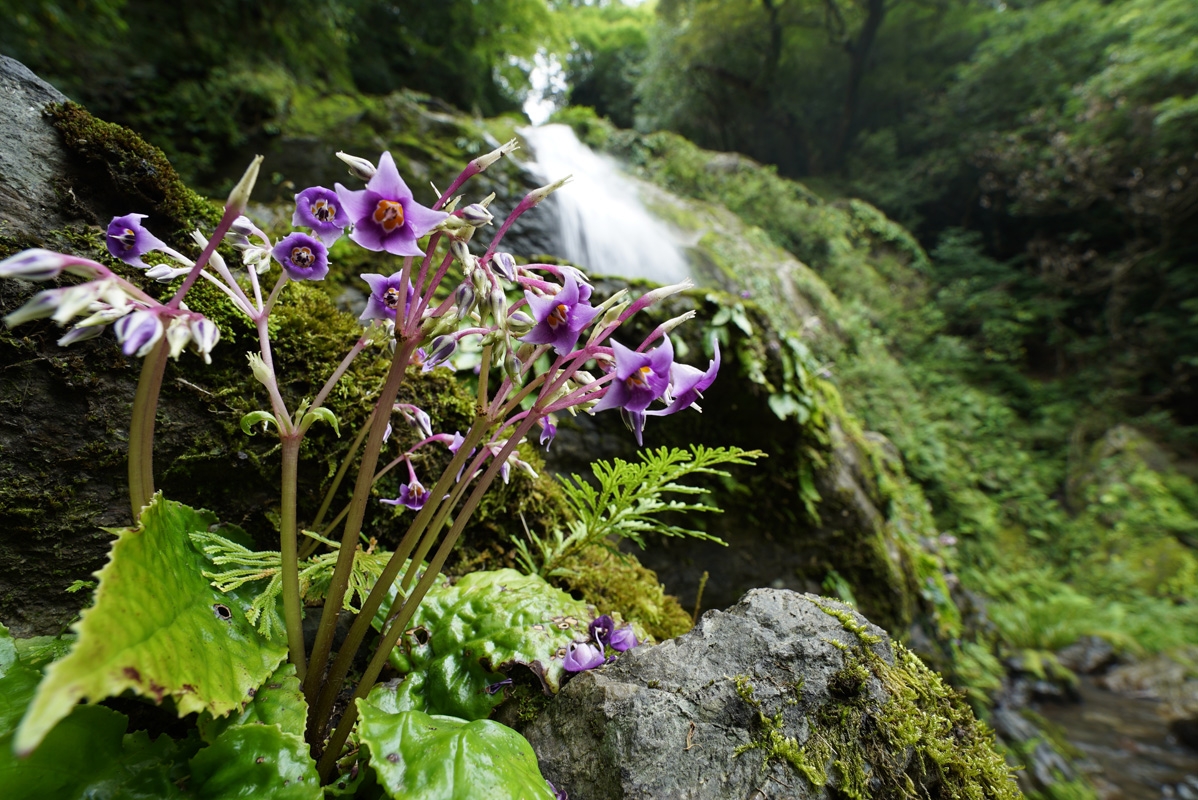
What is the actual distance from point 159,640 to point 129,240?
2.81 ft

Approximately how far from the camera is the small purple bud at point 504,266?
3.53ft

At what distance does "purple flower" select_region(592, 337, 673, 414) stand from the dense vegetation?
8509 mm

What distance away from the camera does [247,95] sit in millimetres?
8031

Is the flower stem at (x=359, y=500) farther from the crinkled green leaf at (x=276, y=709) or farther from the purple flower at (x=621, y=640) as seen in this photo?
the purple flower at (x=621, y=640)

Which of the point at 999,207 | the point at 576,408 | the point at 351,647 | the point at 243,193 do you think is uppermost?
the point at 999,207

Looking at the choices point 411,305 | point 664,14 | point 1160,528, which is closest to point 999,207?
point 1160,528

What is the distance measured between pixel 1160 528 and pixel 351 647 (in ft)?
44.2

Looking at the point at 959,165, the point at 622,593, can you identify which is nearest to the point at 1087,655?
the point at 622,593

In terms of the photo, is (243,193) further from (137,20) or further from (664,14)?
(664,14)

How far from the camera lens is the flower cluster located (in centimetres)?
141

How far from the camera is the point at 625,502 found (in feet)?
5.64

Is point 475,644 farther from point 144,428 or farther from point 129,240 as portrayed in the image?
point 129,240

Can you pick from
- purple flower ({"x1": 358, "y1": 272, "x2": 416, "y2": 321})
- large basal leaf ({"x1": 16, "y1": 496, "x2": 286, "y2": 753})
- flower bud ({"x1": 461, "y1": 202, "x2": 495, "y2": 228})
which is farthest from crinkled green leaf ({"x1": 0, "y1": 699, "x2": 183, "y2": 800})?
flower bud ({"x1": 461, "y1": 202, "x2": 495, "y2": 228})

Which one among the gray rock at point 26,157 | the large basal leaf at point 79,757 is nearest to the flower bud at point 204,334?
the large basal leaf at point 79,757
